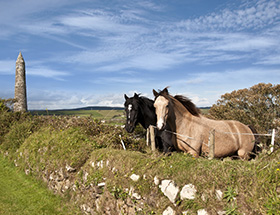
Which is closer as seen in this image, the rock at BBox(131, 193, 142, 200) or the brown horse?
the rock at BBox(131, 193, 142, 200)

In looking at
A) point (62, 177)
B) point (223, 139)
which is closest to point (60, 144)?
point (62, 177)

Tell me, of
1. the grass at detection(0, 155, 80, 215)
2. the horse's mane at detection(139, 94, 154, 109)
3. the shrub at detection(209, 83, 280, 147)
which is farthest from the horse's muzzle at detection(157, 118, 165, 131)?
the shrub at detection(209, 83, 280, 147)

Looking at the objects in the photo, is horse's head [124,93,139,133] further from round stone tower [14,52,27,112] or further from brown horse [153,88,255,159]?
round stone tower [14,52,27,112]

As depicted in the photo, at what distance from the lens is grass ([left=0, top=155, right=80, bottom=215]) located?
7.84m

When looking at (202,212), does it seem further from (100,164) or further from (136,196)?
(100,164)

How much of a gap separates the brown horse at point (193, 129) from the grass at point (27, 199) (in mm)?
3858

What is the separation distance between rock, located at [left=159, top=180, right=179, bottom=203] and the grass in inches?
138

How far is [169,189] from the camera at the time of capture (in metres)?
4.71

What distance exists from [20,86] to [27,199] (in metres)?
22.3

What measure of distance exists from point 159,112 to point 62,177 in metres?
4.91

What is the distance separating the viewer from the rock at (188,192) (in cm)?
437

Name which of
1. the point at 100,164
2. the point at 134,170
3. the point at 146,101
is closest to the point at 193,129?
the point at 134,170

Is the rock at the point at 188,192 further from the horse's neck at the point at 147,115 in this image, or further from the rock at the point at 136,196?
the horse's neck at the point at 147,115

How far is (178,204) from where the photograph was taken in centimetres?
453
